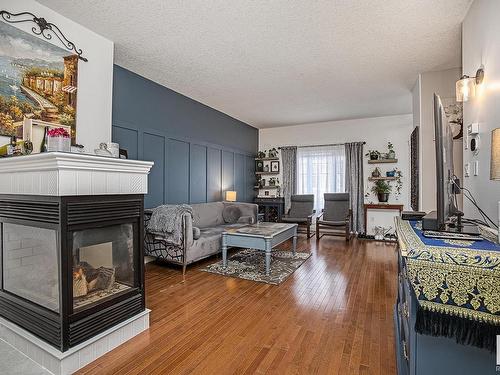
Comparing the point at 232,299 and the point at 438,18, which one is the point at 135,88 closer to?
the point at 232,299

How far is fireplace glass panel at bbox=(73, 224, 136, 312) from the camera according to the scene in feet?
5.72

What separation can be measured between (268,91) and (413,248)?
157 inches

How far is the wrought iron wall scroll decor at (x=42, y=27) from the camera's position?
2176mm

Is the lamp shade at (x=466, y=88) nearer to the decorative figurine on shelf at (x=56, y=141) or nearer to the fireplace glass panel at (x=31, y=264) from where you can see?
the decorative figurine on shelf at (x=56, y=141)

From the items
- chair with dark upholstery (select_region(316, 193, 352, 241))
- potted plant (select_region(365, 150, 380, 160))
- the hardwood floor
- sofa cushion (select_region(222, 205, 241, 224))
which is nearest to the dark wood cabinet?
chair with dark upholstery (select_region(316, 193, 352, 241))

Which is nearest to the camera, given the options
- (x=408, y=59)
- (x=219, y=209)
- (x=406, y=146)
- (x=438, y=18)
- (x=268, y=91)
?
(x=438, y=18)

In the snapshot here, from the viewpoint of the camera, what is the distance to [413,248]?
1036 millimetres

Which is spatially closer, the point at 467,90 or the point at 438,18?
the point at 467,90

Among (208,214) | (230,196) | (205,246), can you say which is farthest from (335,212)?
(205,246)

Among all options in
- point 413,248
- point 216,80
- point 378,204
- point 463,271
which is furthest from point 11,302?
point 378,204

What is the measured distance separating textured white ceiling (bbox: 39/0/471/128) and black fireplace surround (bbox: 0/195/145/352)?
180 cm

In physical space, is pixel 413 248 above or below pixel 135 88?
below

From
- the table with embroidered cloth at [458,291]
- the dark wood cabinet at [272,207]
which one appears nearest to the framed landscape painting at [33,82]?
the table with embroidered cloth at [458,291]

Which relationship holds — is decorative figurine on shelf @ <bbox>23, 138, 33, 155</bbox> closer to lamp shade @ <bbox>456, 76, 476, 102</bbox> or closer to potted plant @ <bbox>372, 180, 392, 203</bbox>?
lamp shade @ <bbox>456, 76, 476, 102</bbox>
